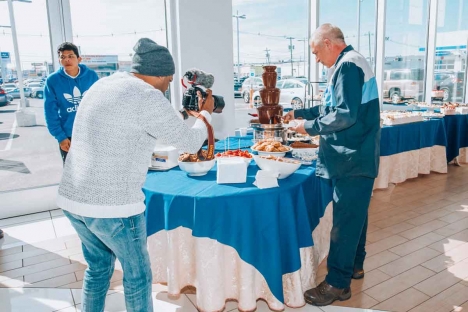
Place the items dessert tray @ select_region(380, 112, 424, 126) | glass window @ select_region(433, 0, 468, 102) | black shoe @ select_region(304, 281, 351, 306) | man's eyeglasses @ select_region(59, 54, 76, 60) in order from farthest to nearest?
glass window @ select_region(433, 0, 468, 102) → dessert tray @ select_region(380, 112, 424, 126) → man's eyeglasses @ select_region(59, 54, 76, 60) → black shoe @ select_region(304, 281, 351, 306)

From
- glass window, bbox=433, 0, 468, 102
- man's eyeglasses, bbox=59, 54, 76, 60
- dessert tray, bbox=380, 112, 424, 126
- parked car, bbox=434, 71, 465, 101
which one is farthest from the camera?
parked car, bbox=434, 71, 465, 101

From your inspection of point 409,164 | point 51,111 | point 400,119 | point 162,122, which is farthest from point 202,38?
point 162,122

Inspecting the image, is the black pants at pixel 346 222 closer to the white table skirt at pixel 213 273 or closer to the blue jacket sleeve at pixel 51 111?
the white table skirt at pixel 213 273

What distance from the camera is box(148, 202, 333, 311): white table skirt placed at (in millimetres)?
1620

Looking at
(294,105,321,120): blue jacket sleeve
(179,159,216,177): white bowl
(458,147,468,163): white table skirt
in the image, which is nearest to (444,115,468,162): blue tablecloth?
(458,147,468,163): white table skirt

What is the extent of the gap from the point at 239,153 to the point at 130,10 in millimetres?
2429

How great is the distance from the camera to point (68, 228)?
3086 millimetres

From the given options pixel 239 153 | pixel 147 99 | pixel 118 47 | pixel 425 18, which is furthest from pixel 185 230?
pixel 425 18

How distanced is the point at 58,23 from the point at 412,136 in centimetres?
373

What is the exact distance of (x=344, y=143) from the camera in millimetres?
1709

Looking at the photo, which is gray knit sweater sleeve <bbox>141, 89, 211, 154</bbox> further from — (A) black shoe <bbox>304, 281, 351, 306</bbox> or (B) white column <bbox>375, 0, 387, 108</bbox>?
(B) white column <bbox>375, 0, 387, 108</bbox>

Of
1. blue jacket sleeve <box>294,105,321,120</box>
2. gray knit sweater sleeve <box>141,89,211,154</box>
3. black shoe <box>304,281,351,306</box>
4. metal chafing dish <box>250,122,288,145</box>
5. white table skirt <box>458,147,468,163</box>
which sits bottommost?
black shoe <box>304,281,351,306</box>

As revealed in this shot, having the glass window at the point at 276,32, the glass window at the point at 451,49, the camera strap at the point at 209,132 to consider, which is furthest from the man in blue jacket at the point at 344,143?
the glass window at the point at 451,49

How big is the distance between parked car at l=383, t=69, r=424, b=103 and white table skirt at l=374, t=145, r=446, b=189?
1750mm
